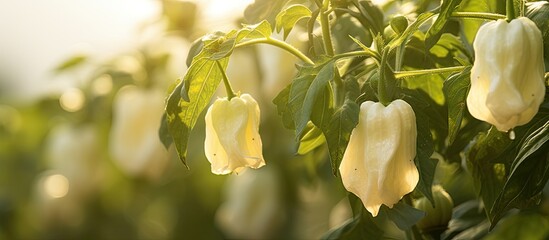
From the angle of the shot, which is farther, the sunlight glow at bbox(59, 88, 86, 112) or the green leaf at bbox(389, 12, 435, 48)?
the sunlight glow at bbox(59, 88, 86, 112)

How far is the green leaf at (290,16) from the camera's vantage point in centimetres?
61

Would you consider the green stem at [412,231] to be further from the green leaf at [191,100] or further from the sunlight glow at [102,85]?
the sunlight glow at [102,85]

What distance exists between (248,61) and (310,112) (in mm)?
738

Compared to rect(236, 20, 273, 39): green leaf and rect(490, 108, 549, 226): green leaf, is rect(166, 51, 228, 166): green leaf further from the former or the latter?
rect(490, 108, 549, 226): green leaf

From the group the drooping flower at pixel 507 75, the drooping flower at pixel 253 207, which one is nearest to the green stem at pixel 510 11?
the drooping flower at pixel 507 75

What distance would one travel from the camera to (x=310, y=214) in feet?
5.35

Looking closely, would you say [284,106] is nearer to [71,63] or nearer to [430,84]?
[430,84]

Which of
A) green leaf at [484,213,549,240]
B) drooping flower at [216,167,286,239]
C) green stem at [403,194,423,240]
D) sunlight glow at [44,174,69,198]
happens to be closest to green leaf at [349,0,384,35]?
green stem at [403,194,423,240]

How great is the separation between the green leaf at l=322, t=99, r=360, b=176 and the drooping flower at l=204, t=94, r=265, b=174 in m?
0.06

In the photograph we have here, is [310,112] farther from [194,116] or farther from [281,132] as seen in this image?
[281,132]

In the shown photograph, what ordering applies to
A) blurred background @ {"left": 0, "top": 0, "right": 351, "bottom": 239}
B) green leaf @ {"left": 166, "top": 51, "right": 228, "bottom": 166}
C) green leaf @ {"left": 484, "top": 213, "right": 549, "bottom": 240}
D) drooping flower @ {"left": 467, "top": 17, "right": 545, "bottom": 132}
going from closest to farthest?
drooping flower @ {"left": 467, "top": 17, "right": 545, "bottom": 132}
green leaf @ {"left": 166, "top": 51, "right": 228, "bottom": 166}
green leaf @ {"left": 484, "top": 213, "right": 549, "bottom": 240}
blurred background @ {"left": 0, "top": 0, "right": 351, "bottom": 239}

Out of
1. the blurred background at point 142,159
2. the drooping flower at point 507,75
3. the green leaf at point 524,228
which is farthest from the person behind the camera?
the blurred background at point 142,159

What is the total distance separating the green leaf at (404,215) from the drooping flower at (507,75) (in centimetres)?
12

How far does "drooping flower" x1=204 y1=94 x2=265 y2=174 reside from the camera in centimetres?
59
